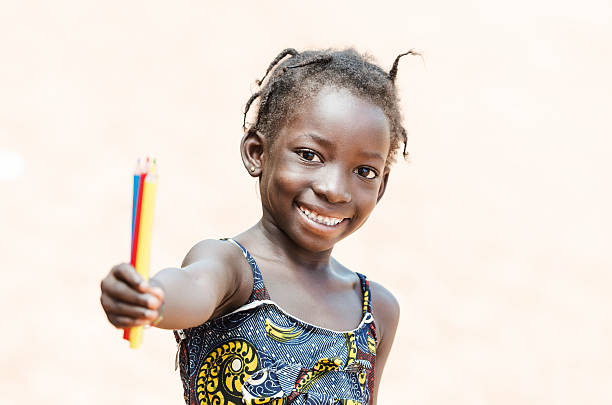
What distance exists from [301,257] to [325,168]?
27 centimetres

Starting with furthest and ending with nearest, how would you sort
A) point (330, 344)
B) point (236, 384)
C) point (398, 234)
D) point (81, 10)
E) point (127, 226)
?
1. point (81, 10)
2. point (398, 234)
3. point (127, 226)
4. point (330, 344)
5. point (236, 384)

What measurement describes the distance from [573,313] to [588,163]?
7.87 ft

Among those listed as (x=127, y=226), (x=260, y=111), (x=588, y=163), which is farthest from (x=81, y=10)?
(x=260, y=111)

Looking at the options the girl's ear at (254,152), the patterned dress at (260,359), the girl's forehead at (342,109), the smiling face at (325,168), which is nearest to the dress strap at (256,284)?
the patterned dress at (260,359)

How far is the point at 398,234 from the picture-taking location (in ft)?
24.3

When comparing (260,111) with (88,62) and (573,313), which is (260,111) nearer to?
(573,313)

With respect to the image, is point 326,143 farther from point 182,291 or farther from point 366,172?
point 182,291

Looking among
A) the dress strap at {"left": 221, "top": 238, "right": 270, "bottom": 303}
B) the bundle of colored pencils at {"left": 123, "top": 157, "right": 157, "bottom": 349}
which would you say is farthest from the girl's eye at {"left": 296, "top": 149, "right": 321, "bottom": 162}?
the bundle of colored pencils at {"left": 123, "top": 157, "right": 157, "bottom": 349}

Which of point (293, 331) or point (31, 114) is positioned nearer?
point (293, 331)

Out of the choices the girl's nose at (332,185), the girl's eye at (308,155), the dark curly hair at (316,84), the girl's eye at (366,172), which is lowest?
the girl's nose at (332,185)

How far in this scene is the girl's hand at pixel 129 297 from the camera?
1.49m

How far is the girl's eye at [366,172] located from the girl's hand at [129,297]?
0.94m

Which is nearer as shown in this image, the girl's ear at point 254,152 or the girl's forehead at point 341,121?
the girl's forehead at point 341,121

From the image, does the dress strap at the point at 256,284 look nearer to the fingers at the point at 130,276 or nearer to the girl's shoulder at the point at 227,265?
the girl's shoulder at the point at 227,265
